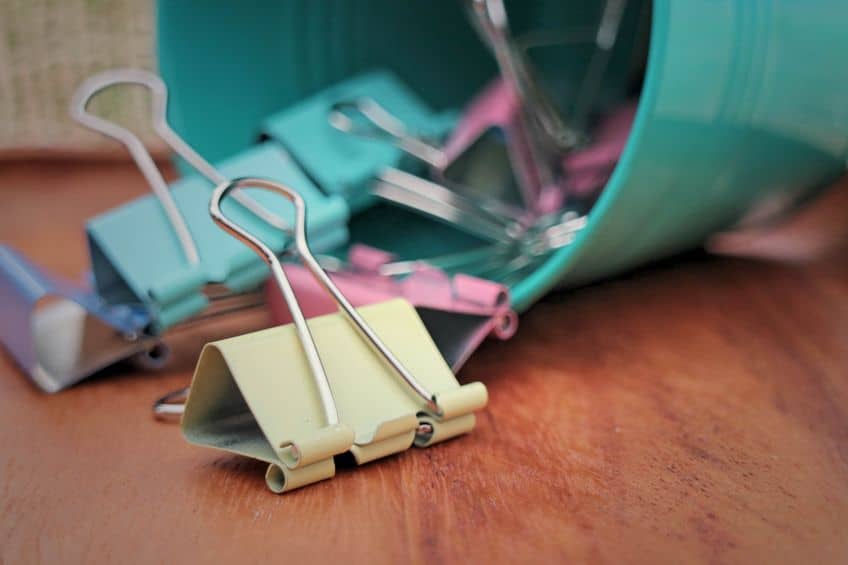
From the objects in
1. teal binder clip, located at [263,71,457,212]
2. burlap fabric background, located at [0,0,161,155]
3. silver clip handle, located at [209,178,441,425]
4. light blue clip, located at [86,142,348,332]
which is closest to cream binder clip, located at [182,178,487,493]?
silver clip handle, located at [209,178,441,425]

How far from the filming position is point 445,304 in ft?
2.45

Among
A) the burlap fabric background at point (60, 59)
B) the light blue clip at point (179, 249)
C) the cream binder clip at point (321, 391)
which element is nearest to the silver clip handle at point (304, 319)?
the cream binder clip at point (321, 391)

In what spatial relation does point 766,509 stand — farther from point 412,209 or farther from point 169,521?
point 412,209

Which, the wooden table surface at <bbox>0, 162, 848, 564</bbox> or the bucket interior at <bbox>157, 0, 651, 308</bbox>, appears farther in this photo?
the bucket interior at <bbox>157, 0, 651, 308</bbox>

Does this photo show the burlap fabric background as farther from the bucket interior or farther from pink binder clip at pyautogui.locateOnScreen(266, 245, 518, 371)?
pink binder clip at pyautogui.locateOnScreen(266, 245, 518, 371)

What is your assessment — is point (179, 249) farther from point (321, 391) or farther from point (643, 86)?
point (643, 86)

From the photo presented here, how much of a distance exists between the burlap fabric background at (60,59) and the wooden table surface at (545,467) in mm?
625

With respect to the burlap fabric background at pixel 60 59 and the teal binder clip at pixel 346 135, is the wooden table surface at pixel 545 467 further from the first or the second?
the burlap fabric background at pixel 60 59

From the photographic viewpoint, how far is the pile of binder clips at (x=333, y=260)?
0.61 meters

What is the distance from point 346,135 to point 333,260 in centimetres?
13

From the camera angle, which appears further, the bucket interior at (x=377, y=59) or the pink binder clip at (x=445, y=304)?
the bucket interior at (x=377, y=59)

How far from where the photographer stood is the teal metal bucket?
2.39 ft

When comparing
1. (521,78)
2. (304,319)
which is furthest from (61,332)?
(521,78)

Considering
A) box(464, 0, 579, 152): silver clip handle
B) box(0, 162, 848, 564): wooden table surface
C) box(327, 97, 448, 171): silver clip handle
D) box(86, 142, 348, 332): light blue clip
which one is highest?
box(464, 0, 579, 152): silver clip handle
